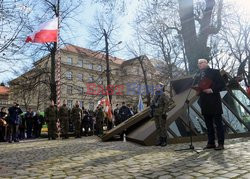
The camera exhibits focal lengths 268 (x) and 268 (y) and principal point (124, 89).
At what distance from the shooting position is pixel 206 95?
264 inches

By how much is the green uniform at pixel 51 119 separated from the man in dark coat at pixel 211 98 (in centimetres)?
945

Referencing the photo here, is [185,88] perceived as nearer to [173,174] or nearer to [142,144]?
[142,144]

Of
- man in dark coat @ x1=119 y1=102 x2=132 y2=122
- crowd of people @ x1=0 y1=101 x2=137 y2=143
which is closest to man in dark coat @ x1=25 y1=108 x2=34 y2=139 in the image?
crowd of people @ x1=0 y1=101 x2=137 y2=143

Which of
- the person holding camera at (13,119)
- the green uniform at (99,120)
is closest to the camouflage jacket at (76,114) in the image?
the green uniform at (99,120)

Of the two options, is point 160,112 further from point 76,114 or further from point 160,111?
point 76,114

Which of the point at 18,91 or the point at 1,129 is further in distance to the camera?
the point at 18,91

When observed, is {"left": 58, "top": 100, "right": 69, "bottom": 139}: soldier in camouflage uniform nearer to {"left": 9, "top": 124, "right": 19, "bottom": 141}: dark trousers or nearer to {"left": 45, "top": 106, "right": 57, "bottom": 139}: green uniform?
{"left": 45, "top": 106, "right": 57, "bottom": 139}: green uniform

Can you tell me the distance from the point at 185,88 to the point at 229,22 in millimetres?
10732

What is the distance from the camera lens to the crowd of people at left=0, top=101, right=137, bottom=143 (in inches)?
532

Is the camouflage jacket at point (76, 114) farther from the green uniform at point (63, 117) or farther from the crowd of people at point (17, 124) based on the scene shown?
the crowd of people at point (17, 124)

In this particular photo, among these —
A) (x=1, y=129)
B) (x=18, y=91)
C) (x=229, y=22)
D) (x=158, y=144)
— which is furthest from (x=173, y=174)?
(x=18, y=91)

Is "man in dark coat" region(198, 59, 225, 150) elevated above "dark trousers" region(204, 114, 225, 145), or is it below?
above

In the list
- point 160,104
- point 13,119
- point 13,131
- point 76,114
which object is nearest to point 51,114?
point 76,114

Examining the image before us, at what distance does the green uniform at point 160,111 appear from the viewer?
827 cm
